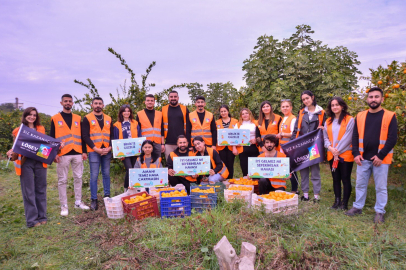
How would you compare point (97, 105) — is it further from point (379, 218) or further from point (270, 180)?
point (379, 218)

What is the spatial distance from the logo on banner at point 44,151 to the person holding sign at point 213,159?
2893 mm

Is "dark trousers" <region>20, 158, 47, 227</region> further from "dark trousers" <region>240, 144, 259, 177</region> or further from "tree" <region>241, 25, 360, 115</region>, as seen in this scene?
"tree" <region>241, 25, 360, 115</region>

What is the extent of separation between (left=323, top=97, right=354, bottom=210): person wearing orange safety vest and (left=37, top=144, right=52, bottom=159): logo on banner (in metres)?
5.41

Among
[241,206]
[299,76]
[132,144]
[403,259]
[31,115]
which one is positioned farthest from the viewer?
[299,76]

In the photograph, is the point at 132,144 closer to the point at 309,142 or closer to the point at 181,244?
the point at 181,244

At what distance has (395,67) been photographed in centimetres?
616

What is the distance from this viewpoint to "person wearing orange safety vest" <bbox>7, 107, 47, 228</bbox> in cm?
500

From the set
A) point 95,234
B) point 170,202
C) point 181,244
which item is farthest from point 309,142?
point 95,234

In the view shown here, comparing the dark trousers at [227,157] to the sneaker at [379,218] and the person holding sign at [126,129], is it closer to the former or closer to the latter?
the person holding sign at [126,129]

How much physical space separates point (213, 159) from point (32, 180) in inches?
143

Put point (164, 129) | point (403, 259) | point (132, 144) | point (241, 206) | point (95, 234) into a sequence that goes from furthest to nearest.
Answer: point (164, 129) < point (132, 144) < point (241, 206) < point (95, 234) < point (403, 259)

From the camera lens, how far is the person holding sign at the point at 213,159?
239 inches

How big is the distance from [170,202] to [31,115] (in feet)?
10.1

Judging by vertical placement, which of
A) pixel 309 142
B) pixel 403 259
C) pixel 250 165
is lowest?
pixel 403 259
